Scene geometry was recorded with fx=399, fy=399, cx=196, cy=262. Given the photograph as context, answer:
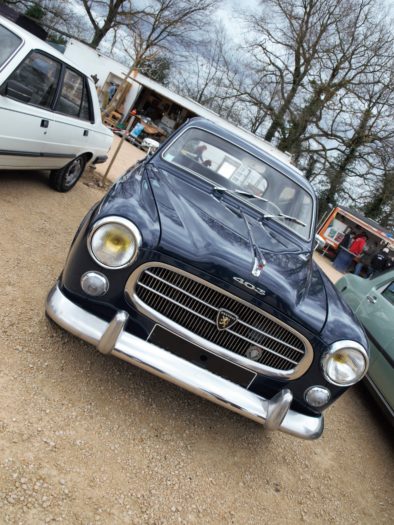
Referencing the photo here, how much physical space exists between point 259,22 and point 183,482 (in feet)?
101

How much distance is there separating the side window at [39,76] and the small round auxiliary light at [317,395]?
12.3 ft

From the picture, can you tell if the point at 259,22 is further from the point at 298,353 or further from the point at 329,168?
the point at 298,353

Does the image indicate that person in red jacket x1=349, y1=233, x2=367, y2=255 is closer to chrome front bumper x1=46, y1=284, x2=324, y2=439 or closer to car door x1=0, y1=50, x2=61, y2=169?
car door x1=0, y1=50, x2=61, y2=169

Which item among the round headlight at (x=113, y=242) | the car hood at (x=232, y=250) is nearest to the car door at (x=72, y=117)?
the car hood at (x=232, y=250)

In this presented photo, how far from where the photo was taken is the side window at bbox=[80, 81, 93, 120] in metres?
5.33

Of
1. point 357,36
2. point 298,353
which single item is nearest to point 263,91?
point 357,36

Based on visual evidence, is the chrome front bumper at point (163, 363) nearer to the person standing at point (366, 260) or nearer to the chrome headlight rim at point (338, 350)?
the chrome headlight rim at point (338, 350)

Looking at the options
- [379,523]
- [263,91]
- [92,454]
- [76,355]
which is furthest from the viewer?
[263,91]

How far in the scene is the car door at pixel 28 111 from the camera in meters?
3.80

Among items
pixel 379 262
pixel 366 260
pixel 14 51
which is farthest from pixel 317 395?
pixel 366 260

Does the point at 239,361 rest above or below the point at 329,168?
below

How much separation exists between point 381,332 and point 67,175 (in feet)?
14.9

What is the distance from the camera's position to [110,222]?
2266mm

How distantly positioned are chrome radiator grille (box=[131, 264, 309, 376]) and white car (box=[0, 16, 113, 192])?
102 inches
